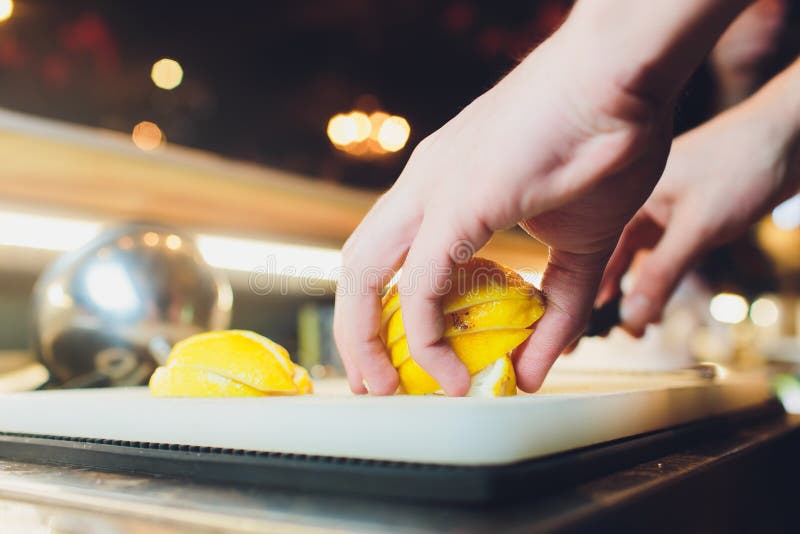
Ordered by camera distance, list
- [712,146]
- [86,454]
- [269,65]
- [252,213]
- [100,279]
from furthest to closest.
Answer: [269,65] → [252,213] → [100,279] → [712,146] → [86,454]

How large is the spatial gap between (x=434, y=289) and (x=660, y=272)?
1.78 feet

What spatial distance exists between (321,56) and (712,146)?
245 cm

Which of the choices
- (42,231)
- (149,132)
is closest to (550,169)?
(42,231)

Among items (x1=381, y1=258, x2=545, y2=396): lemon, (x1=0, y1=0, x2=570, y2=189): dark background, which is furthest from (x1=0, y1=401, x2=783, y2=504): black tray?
(x1=0, y1=0, x2=570, y2=189): dark background

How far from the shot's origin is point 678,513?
20.0 inches

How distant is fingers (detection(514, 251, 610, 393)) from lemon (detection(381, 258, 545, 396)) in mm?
11

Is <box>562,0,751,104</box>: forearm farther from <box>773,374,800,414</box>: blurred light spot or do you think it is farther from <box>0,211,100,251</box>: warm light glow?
<box>773,374,800,414</box>: blurred light spot

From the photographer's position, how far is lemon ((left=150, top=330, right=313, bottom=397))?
69 cm

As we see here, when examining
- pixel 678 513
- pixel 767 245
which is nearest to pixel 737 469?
pixel 678 513

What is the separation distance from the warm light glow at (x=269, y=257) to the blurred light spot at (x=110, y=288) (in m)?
0.83

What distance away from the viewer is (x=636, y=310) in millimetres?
1015

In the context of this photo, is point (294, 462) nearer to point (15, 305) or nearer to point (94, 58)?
point (15, 305)

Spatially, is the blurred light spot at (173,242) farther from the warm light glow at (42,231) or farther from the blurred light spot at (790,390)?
the blurred light spot at (790,390)

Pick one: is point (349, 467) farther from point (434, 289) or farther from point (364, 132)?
point (364, 132)
